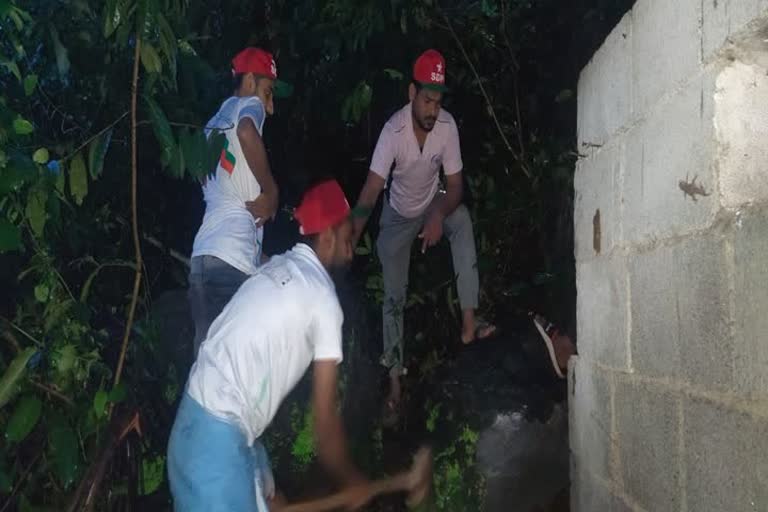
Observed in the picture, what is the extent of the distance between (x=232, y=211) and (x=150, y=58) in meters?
0.78

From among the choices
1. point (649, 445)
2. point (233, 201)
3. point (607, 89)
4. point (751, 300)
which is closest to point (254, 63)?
point (233, 201)

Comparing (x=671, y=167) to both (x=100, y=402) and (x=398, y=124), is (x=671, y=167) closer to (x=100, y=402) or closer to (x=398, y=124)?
(x=100, y=402)

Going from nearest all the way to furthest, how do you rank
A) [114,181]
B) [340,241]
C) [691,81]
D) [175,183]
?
[691,81], [340,241], [114,181], [175,183]

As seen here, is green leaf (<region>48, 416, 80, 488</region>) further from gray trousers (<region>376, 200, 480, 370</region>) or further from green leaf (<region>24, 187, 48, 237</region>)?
gray trousers (<region>376, 200, 480, 370</region>)

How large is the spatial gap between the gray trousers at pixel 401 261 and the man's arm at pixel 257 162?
1.39 metres

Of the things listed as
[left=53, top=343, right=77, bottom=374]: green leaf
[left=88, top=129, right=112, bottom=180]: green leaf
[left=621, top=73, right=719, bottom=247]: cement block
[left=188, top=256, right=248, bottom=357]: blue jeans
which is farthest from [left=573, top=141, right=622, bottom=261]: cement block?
[left=53, top=343, right=77, bottom=374]: green leaf

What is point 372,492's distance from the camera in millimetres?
3324

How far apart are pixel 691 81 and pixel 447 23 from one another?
4.01 m

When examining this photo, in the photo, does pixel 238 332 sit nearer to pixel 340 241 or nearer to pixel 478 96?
pixel 340 241

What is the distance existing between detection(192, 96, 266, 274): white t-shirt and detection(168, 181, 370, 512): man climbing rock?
1.08 metres

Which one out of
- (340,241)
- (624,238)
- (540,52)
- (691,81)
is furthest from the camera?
(540,52)

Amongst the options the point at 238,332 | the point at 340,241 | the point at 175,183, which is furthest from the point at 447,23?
the point at 238,332

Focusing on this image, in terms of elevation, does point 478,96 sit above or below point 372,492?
above

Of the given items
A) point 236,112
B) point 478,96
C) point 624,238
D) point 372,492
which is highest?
point 478,96
